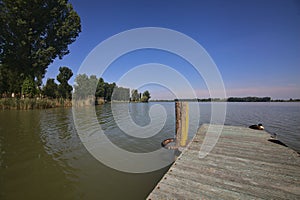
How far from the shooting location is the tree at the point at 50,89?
3091 centimetres

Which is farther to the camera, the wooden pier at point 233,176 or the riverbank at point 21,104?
the riverbank at point 21,104

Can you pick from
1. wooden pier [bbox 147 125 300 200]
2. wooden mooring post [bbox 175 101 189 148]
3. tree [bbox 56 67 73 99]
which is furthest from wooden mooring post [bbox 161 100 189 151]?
tree [bbox 56 67 73 99]

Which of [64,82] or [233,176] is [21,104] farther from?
[233,176]

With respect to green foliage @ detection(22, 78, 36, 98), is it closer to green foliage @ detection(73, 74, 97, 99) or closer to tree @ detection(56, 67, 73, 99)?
tree @ detection(56, 67, 73, 99)

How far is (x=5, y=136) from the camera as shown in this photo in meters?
6.55

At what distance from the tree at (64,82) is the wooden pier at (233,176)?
116 ft

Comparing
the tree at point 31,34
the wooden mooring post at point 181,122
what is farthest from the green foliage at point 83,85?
the wooden mooring post at point 181,122

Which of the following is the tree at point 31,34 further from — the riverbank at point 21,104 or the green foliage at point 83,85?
the green foliage at point 83,85

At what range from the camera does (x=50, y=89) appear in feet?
102

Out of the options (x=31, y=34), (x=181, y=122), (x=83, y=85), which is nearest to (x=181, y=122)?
(x=181, y=122)

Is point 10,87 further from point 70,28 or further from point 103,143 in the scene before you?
point 103,143

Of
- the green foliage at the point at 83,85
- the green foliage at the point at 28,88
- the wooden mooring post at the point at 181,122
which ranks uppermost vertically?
the green foliage at the point at 83,85

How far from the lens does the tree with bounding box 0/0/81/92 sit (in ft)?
66.0

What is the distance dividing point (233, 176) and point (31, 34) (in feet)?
93.5
